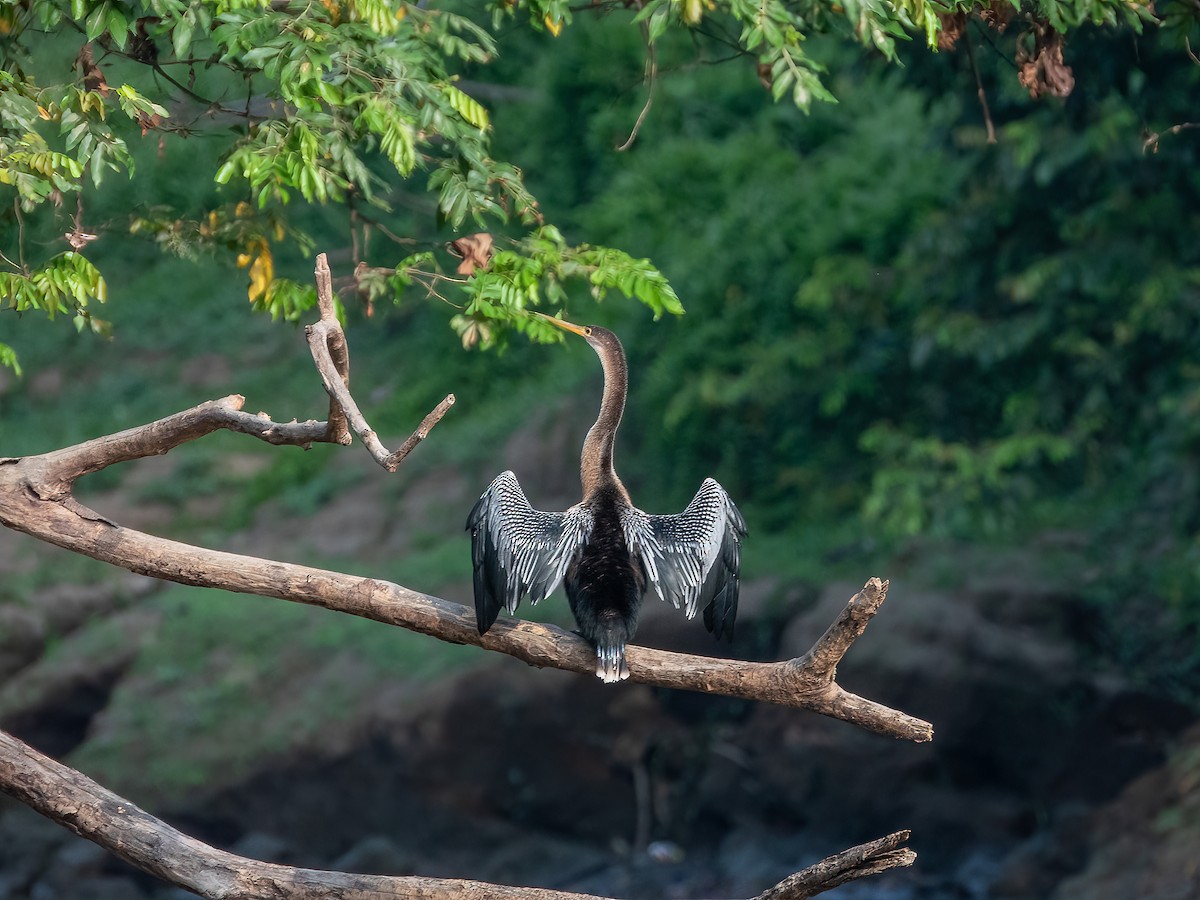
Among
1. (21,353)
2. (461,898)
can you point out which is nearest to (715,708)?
(461,898)

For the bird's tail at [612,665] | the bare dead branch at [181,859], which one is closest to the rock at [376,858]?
the bare dead branch at [181,859]

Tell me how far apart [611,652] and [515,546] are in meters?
0.62

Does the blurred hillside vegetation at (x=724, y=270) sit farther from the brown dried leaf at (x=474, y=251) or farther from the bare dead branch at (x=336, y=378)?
the bare dead branch at (x=336, y=378)

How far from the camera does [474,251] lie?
4.93 meters

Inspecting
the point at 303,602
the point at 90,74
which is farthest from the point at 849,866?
the point at 90,74

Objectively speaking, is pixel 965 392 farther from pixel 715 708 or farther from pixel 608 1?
pixel 608 1

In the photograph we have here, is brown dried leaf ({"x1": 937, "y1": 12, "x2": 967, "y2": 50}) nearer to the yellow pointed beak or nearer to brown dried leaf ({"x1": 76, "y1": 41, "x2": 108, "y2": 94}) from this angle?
the yellow pointed beak

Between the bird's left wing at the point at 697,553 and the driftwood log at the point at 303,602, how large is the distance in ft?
1.59

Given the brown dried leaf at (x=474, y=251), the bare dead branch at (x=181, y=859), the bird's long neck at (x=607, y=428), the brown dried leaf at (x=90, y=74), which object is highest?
the brown dried leaf at (x=90, y=74)

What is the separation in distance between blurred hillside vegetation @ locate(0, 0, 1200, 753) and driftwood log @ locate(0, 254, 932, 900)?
65 centimetres

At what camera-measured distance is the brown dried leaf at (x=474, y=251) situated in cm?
491

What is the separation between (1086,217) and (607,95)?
5.23 metres

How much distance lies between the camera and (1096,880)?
755cm

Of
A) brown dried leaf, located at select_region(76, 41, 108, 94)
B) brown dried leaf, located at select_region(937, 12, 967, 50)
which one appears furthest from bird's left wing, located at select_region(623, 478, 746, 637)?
brown dried leaf, located at select_region(76, 41, 108, 94)
